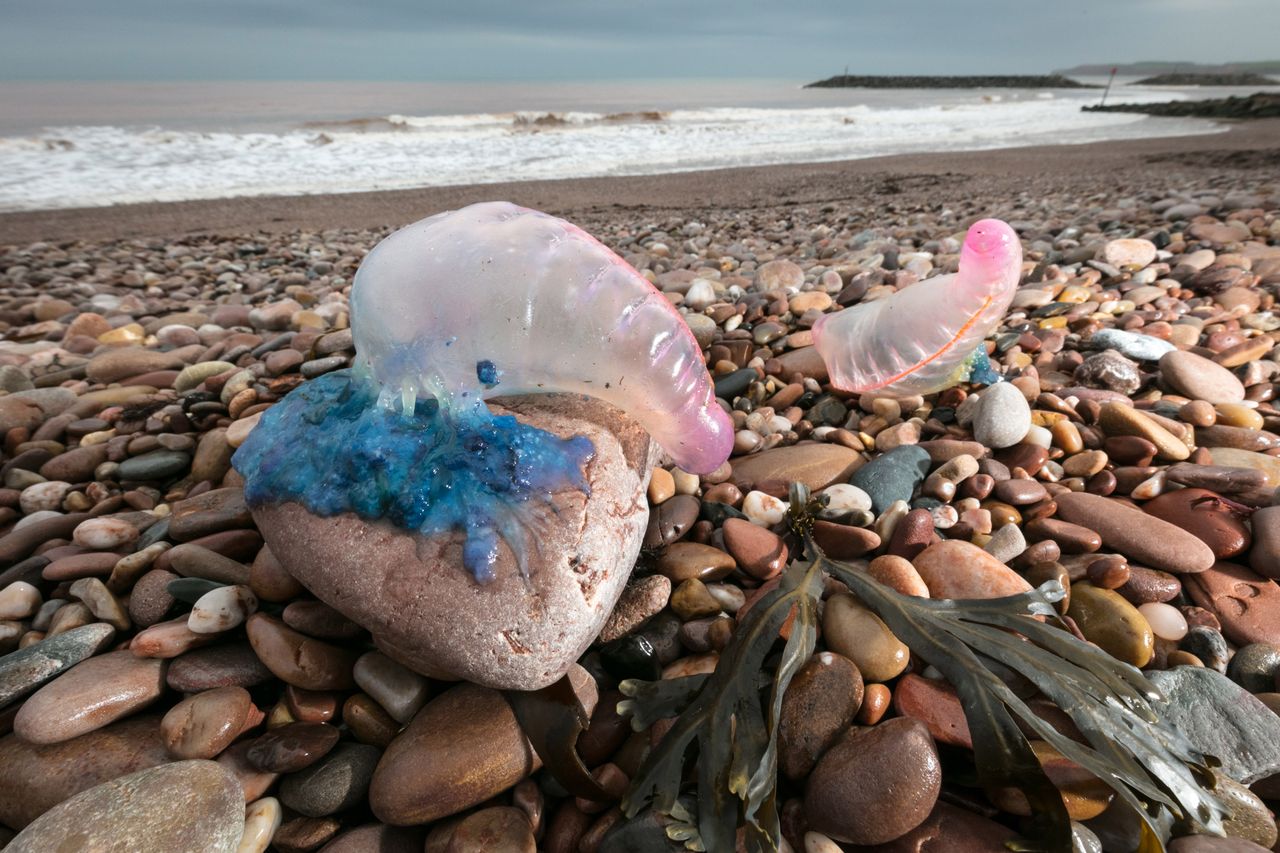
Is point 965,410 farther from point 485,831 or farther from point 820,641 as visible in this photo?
point 485,831

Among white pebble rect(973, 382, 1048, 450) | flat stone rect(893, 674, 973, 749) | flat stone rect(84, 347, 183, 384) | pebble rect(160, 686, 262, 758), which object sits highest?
white pebble rect(973, 382, 1048, 450)

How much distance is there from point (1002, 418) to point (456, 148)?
1524 cm

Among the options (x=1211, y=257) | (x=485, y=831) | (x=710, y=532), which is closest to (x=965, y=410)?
(x=710, y=532)

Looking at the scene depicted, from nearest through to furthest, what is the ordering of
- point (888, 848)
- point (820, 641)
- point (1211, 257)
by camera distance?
1. point (888, 848)
2. point (820, 641)
3. point (1211, 257)

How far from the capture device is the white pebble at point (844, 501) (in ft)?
8.15

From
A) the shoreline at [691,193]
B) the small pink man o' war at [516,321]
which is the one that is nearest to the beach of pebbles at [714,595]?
the small pink man o' war at [516,321]

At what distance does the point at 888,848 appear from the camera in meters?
1.59

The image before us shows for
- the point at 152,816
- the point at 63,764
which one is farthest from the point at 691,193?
the point at 152,816

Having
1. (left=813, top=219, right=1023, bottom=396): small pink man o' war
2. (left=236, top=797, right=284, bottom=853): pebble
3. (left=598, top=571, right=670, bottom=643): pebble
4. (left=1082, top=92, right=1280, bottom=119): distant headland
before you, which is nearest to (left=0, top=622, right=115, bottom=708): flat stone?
(left=236, top=797, right=284, bottom=853): pebble

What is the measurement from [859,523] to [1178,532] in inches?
40.2

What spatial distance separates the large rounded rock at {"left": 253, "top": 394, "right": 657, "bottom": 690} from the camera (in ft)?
5.81

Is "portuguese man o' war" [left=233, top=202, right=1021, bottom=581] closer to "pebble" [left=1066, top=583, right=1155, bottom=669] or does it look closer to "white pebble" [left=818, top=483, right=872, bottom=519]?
"white pebble" [left=818, top=483, right=872, bottom=519]

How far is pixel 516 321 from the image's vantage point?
2.13 m

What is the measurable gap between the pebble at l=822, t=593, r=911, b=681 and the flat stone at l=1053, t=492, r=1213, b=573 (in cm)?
96
